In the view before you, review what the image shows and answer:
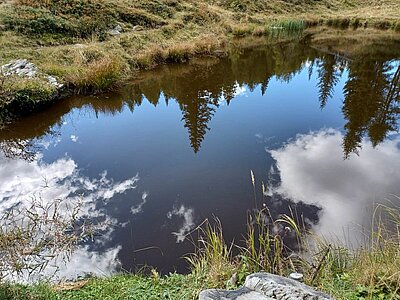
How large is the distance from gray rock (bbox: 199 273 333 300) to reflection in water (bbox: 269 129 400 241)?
303 centimetres

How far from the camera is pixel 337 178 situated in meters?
7.62

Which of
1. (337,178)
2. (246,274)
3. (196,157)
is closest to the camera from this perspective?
(246,274)

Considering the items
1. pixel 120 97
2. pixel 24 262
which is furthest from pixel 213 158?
pixel 120 97

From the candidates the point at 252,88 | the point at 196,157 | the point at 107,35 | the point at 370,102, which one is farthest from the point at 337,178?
the point at 107,35

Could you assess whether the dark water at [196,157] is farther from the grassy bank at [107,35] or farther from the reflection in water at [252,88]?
the grassy bank at [107,35]

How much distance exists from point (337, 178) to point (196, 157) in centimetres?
350

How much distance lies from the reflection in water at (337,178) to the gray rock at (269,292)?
3.03 meters

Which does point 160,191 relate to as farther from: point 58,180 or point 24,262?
point 24,262

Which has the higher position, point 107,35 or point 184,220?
point 107,35

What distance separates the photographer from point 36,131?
990cm

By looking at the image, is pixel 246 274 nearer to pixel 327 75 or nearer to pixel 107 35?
pixel 327 75

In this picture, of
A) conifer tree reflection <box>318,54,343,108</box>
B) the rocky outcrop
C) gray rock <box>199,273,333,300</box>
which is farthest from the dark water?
gray rock <box>199,273,333,300</box>

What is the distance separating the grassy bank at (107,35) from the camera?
12.6 meters

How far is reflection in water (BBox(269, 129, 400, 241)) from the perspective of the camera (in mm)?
6297
